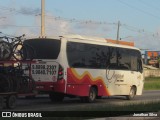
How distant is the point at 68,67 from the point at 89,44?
2.13 metres

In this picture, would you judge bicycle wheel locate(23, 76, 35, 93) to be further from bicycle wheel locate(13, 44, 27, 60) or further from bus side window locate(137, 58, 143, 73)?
bus side window locate(137, 58, 143, 73)

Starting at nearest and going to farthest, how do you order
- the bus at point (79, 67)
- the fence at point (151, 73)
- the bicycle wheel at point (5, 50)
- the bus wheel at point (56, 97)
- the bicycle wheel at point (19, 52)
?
the bicycle wheel at point (5, 50)
the bicycle wheel at point (19, 52)
the bus at point (79, 67)
the bus wheel at point (56, 97)
the fence at point (151, 73)

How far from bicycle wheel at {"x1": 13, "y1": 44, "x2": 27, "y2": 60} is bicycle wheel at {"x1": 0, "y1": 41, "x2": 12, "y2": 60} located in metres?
0.39

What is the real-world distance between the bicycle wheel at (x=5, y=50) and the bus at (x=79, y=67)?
2.82 meters

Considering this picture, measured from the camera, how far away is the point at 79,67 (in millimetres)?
22141

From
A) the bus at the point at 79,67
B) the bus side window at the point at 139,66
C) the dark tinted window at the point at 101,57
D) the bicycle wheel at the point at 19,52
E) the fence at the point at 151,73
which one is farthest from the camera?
the fence at the point at 151,73

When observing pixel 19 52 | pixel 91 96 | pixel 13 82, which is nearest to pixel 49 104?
pixel 91 96

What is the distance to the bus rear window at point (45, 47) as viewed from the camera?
21.4 meters

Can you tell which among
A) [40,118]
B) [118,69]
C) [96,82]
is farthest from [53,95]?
[40,118]

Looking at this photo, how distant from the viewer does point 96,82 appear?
23.3 metres

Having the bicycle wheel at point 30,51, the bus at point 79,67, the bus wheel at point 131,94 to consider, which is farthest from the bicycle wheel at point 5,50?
the bus wheel at point 131,94

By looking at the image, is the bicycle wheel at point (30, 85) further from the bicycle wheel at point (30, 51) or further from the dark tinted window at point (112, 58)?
the dark tinted window at point (112, 58)

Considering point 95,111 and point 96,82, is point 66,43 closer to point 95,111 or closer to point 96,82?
point 96,82

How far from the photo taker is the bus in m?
21.4
